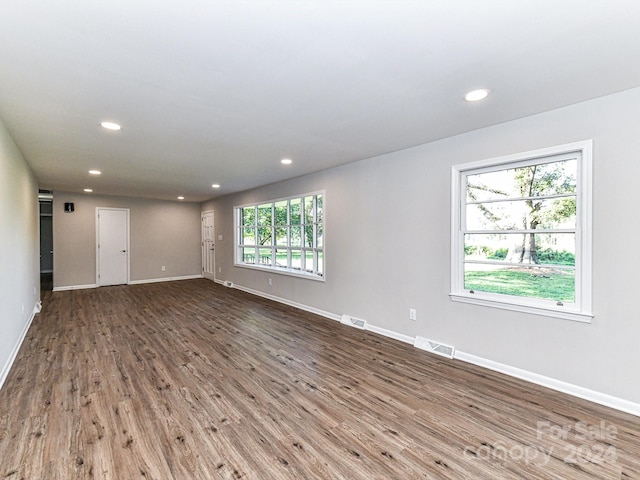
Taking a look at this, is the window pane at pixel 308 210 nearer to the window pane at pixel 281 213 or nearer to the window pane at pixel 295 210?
the window pane at pixel 295 210

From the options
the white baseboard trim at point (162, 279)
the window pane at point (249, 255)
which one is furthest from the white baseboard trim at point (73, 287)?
the window pane at point (249, 255)

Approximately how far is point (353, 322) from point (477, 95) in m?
3.22

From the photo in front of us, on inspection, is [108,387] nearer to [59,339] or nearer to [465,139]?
[59,339]

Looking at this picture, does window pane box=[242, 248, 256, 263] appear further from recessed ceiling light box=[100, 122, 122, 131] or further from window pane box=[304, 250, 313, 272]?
recessed ceiling light box=[100, 122, 122, 131]

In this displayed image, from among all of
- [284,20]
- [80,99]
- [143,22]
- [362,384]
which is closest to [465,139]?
[284,20]

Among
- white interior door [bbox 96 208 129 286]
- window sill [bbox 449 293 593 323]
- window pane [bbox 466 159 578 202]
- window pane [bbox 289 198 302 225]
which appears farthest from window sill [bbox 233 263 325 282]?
white interior door [bbox 96 208 129 286]

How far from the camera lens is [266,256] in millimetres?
6766

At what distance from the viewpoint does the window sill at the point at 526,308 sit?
8.32 ft

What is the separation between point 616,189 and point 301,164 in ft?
11.5

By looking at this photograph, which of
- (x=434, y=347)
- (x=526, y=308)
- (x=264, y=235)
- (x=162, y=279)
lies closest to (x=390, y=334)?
(x=434, y=347)

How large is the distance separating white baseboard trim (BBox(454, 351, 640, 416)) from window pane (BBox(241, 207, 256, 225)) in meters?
5.23

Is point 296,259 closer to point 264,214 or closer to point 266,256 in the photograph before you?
point 266,256

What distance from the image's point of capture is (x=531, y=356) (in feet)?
9.20

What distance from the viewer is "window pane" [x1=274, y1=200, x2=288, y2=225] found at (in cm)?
614
